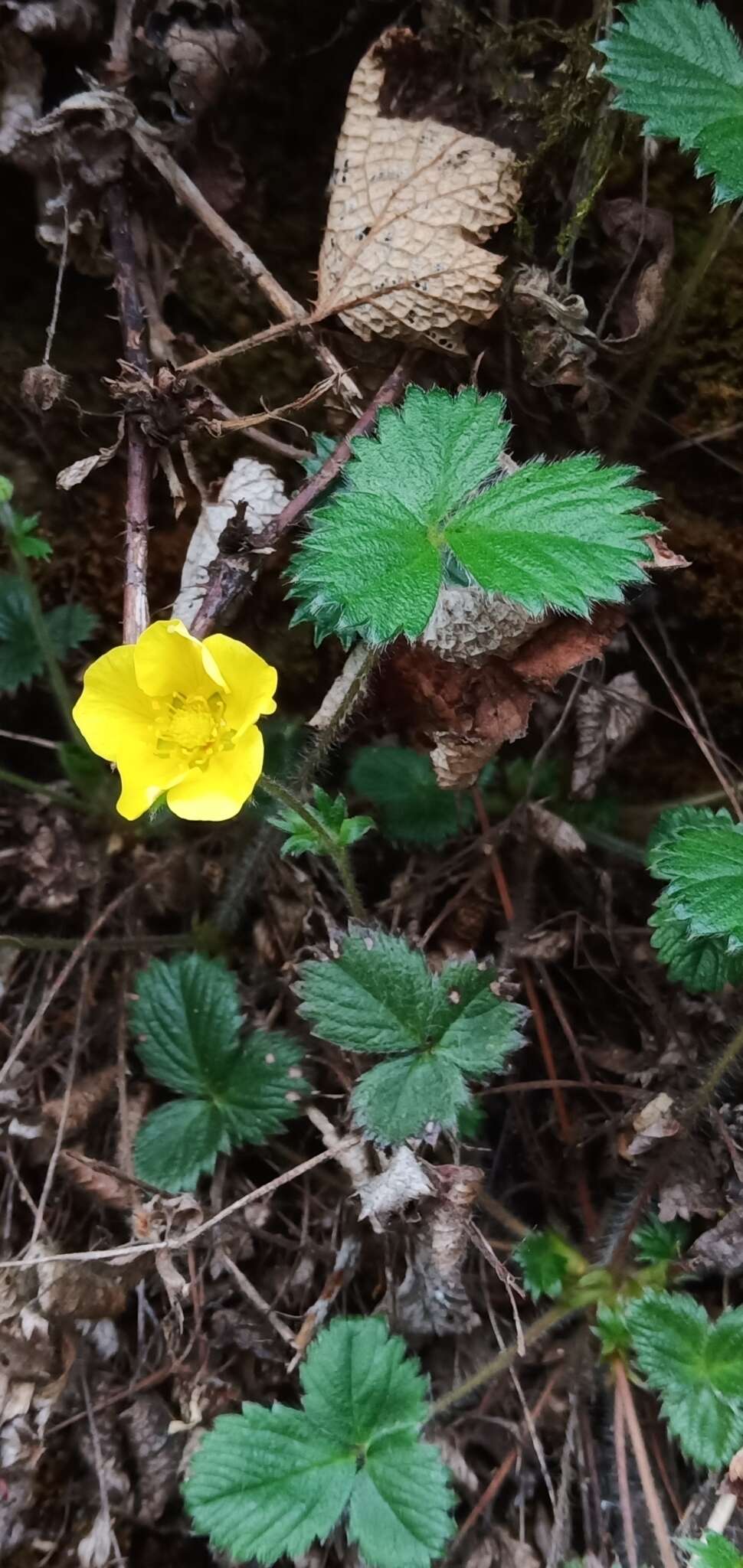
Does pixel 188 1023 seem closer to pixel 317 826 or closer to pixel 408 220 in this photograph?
pixel 317 826

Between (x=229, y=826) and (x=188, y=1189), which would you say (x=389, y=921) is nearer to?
(x=229, y=826)

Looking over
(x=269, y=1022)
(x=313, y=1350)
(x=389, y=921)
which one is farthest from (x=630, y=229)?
(x=313, y=1350)

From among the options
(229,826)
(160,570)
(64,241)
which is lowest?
(229,826)

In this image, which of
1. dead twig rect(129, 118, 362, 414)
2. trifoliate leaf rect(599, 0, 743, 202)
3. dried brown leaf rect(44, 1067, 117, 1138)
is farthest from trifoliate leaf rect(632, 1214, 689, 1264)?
trifoliate leaf rect(599, 0, 743, 202)

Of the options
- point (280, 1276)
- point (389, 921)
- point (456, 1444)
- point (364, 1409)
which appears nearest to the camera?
point (364, 1409)

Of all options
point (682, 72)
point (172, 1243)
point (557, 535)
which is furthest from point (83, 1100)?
point (682, 72)

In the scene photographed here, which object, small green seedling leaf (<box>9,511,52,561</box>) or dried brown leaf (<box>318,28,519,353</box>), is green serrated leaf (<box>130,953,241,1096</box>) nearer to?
small green seedling leaf (<box>9,511,52,561</box>)
